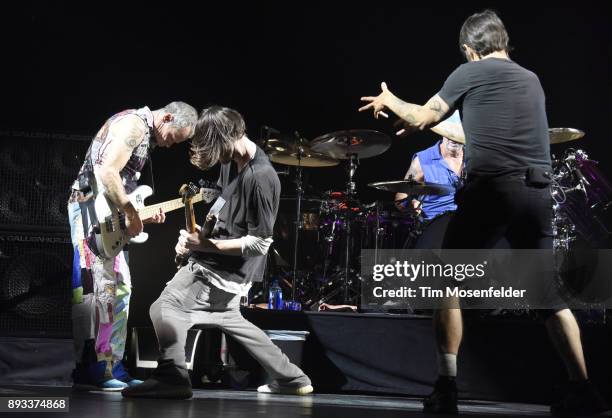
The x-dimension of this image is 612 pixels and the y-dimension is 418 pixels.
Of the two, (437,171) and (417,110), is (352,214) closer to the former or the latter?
(437,171)

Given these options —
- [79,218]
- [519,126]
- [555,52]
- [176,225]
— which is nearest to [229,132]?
[79,218]

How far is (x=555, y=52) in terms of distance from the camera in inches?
280

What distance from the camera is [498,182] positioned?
3.49 meters

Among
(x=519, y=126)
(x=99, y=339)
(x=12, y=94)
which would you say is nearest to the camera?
(x=519, y=126)

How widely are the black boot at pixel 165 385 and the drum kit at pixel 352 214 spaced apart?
2.61 meters

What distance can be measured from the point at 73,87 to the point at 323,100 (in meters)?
2.52

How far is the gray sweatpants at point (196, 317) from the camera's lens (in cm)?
402

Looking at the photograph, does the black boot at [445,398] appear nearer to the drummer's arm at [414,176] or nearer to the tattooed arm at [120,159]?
the tattooed arm at [120,159]

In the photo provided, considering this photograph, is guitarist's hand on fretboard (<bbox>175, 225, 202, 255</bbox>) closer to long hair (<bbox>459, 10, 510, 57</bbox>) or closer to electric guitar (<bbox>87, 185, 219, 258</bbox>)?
electric guitar (<bbox>87, 185, 219, 258</bbox>)

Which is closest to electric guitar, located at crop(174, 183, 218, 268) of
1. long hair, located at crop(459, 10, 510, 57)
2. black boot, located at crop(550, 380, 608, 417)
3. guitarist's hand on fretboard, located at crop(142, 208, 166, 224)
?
guitarist's hand on fretboard, located at crop(142, 208, 166, 224)

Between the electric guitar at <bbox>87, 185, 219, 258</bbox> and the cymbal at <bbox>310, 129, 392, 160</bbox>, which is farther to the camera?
the cymbal at <bbox>310, 129, 392, 160</bbox>

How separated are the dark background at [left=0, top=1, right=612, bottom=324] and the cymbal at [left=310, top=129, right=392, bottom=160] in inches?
39.5

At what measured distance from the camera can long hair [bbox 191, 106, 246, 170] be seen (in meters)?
4.10

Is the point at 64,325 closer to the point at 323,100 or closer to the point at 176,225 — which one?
the point at 176,225
